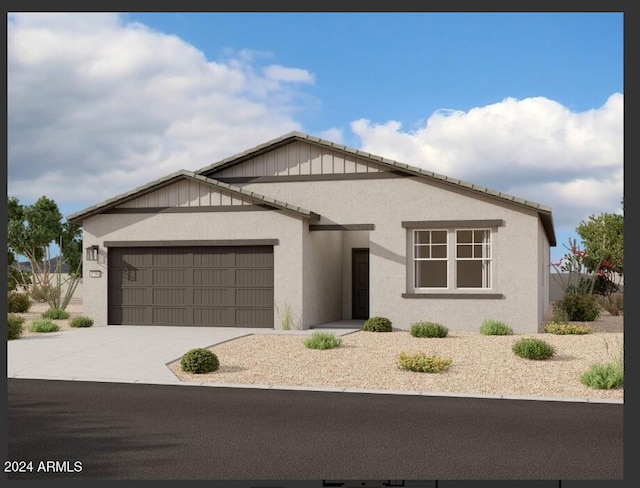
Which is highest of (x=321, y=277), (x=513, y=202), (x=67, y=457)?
Answer: (x=513, y=202)

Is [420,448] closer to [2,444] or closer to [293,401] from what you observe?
[293,401]

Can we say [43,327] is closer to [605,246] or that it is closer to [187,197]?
[187,197]

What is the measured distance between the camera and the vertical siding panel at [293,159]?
22.0 m

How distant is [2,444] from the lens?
24.6ft

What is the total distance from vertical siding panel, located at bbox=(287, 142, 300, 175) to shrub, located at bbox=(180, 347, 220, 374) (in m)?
9.73

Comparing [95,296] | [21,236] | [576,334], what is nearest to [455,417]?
[576,334]

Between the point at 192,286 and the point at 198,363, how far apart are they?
801cm

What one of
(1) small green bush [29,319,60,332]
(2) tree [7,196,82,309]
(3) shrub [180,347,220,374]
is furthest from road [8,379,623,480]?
(2) tree [7,196,82,309]

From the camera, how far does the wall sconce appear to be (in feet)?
71.1

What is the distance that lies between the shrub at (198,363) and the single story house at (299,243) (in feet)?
22.6

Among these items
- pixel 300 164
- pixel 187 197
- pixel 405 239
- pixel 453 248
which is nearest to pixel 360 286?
pixel 405 239

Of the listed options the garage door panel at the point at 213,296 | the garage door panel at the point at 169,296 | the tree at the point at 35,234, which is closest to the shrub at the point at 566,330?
the garage door panel at the point at 213,296

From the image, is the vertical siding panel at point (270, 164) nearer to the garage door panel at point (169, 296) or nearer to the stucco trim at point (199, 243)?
the stucco trim at point (199, 243)

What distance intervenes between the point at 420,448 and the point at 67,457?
3.79 metres
